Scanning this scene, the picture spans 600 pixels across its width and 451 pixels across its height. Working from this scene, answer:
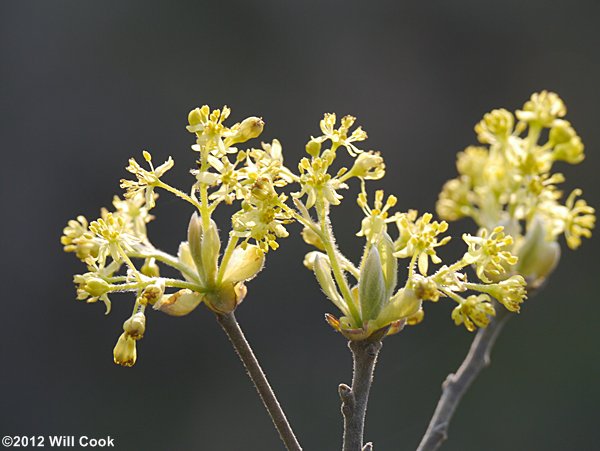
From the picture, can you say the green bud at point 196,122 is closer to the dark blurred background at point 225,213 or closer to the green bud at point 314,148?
the green bud at point 314,148

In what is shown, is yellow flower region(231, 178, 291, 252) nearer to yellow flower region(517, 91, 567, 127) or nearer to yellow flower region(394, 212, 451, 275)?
yellow flower region(394, 212, 451, 275)

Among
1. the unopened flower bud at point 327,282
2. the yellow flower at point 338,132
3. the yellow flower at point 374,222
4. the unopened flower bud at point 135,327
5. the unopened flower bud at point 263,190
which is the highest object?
the yellow flower at point 338,132

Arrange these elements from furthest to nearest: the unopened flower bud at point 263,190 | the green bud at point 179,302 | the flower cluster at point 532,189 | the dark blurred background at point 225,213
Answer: the dark blurred background at point 225,213 < the flower cluster at point 532,189 < the green bud at point 179,302 < the unopened flower bud at point 263,190

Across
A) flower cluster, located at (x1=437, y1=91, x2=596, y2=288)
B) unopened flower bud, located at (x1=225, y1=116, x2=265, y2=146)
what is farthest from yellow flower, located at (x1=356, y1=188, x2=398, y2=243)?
flower cluster, located at (x1=437, y1=91, x2=596, y2=288)

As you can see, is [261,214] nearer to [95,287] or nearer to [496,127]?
[95,287]

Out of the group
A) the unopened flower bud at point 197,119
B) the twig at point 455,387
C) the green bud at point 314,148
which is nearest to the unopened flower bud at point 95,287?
the unopened flower bud at point 197,119

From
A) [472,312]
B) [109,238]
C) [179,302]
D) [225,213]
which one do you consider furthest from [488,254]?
[225,213]

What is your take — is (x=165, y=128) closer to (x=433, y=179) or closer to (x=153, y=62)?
(x=153, y=62)
